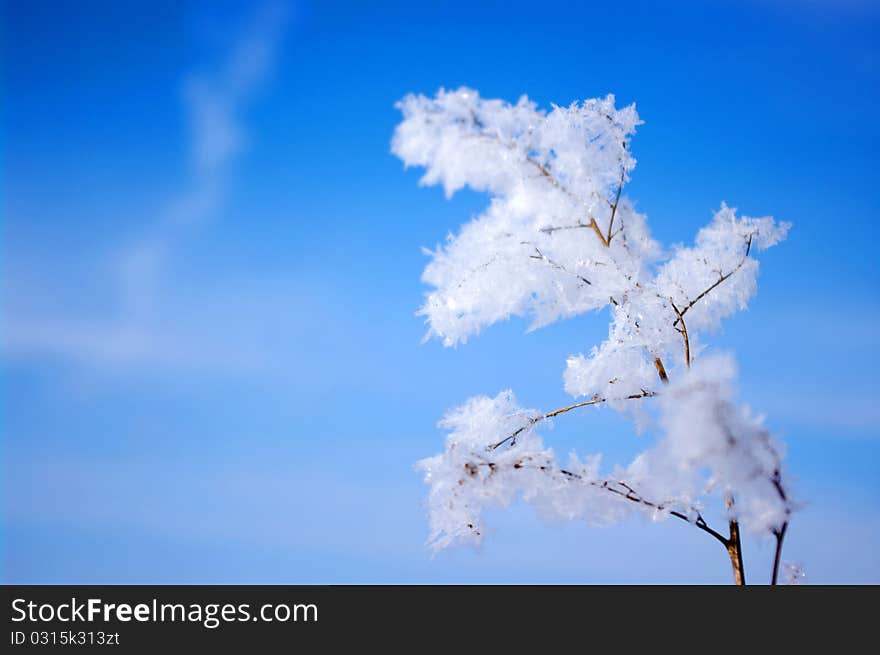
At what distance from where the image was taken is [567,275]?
2.42 metres

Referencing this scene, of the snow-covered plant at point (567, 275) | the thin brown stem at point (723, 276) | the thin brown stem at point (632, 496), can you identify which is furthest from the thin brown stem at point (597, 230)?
the thin brown stem at point (632, 496)

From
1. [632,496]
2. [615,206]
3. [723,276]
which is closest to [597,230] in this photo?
[615,206]

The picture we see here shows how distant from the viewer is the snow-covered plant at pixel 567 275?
212 centimetres

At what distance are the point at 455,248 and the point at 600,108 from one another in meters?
0.70

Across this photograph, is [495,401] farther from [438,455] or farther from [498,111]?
[498,111]

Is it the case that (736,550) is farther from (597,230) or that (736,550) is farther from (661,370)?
(597,230)

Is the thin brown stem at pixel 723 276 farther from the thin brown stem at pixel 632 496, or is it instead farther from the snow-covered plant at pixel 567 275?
the thin brown stem at pixel 632 496

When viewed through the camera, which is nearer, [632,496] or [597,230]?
[632,496]

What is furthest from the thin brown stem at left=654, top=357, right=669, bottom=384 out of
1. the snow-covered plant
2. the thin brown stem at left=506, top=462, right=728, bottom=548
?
the thin brown stem at left=506, top=462, right=728, bottom=548

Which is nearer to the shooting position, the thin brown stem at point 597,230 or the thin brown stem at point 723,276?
the thin brown stem at point 723,276

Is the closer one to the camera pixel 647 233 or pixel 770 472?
pixel 770 472
